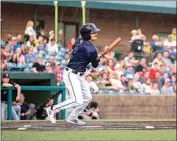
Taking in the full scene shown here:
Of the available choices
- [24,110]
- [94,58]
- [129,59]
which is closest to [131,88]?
[129,59]

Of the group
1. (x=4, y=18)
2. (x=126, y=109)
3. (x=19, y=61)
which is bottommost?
(x=126, y=109)

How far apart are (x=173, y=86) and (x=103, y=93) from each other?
2.73 meters

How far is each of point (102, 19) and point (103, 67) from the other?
672 centimetres

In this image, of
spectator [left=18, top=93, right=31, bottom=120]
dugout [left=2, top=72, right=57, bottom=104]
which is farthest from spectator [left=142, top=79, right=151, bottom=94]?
spectator [left=18, top=93, right=31, bottom=120]

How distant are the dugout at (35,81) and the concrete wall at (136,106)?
63.7 inches

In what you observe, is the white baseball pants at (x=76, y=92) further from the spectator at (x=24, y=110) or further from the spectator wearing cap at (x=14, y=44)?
the spectator wearing cap at (x=14, y=44)

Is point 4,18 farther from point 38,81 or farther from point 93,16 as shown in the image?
point 38,81

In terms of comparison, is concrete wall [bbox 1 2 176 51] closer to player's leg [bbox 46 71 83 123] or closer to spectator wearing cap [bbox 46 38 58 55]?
spectator wearing cap [bbox 46 38 58 55]

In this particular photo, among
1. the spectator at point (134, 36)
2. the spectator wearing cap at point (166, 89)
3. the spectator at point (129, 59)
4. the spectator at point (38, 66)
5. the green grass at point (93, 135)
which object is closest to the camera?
the green grass at point (93, 135)

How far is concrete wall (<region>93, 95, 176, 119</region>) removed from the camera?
1653cm

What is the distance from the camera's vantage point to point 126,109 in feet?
55.5

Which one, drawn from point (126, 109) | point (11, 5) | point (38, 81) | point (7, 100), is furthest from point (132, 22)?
point (7, 100)

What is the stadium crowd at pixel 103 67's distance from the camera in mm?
15875

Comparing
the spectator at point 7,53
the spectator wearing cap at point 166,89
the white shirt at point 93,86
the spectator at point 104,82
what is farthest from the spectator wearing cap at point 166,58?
the spectator at point 7,53
